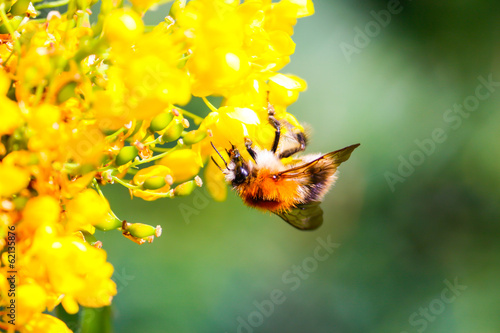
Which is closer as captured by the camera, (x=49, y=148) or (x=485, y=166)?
(x=49, y=148)

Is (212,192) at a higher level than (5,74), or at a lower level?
lower

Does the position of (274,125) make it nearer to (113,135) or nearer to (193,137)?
(193,137)

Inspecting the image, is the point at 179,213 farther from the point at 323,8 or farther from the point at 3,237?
the point at 3,237

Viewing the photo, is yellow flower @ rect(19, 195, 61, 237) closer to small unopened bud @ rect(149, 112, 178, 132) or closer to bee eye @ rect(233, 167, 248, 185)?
small unopened bud @ rect(149, 112, 178, 132)

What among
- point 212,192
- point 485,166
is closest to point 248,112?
point 212,192

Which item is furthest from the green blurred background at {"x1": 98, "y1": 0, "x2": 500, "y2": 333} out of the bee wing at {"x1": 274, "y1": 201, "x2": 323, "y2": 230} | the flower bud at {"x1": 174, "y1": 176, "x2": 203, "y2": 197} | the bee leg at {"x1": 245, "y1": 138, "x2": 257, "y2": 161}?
the flower bud at {"x1": 174, "y1": 176, "x2": 203, "y2": 197}

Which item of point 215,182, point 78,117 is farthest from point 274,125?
point 78,117

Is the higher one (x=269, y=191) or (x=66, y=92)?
(x=66, y=92)
